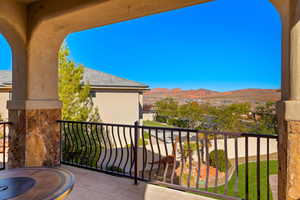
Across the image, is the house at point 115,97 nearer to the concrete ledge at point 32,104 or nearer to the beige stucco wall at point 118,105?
the beige stucco wall at point 118,105

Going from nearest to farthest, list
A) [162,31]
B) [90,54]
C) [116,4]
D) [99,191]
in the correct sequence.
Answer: [116,4], [99,191], [90,54], [162,31]

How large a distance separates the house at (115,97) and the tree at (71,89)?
1331 mm

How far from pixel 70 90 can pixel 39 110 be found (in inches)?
184

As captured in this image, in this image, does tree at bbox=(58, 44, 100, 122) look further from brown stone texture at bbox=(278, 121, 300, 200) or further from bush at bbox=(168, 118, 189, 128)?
bush at bbox=(168, 118, 189, 128)

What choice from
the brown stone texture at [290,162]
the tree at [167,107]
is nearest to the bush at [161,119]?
the tree at [167,107]

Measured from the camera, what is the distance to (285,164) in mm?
1871

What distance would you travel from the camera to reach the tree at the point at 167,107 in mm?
18875

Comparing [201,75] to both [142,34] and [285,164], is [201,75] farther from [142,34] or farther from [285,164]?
[285,164]

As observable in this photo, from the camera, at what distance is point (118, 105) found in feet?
35.2

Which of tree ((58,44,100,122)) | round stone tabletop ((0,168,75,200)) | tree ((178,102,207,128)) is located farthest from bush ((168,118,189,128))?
round stone tabletop ((0,168,75,200))

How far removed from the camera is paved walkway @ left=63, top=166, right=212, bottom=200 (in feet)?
9.09

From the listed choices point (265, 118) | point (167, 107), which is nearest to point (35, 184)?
point (265, 118)

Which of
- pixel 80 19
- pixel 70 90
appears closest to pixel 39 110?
pixel 80 19

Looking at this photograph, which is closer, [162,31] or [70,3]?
[70,3]
